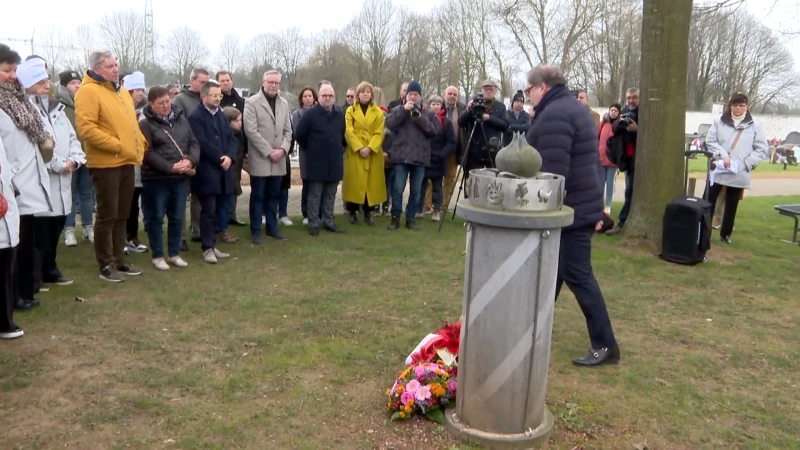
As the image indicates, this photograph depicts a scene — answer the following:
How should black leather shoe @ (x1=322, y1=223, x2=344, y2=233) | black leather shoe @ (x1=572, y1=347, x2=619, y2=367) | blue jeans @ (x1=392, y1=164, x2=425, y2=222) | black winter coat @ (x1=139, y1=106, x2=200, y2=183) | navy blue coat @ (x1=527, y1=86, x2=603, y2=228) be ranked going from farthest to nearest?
blue jeans @ (x1=392, y1=164, x2=425, y2=222) → black leather shoe @ (x1=322, y1=223, x2=344, y2=233) → black winter coat @ (x1=139, y1=106, x2=200, y2=183) → black leather shoe @ (x1=572, y1=347, x2=619, y2=367) → navy blue coat @ (x1=527, y1=86, x2=603, y2=228)

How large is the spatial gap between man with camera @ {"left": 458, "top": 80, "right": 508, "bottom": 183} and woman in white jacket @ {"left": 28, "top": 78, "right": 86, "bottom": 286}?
493cm

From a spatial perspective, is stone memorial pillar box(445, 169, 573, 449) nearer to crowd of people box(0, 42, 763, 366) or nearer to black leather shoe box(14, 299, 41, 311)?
crowd of people box(0, 42, 763, 366)

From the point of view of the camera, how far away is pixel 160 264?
22.3 ft

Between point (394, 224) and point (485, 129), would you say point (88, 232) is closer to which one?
point (394, 224)

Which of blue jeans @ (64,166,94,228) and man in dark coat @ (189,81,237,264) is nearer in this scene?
man in dark coat @ (189,81,237,264)

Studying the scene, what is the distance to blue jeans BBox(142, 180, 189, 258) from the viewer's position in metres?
6.73

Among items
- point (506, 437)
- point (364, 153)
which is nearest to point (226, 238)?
point (364, 153)

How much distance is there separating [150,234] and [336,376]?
11.0 feet

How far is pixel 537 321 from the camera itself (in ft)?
11.0

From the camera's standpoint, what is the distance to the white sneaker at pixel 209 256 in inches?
281

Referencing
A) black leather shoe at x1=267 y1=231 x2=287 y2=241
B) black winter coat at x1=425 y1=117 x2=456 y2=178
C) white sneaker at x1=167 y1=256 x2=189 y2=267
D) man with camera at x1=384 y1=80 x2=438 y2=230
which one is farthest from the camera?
black winter coat at x1=425 y1=117 x2=456 y2=178

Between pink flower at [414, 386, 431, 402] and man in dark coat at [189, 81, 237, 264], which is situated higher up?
man in dark coat at [189, 81, 237, 264]

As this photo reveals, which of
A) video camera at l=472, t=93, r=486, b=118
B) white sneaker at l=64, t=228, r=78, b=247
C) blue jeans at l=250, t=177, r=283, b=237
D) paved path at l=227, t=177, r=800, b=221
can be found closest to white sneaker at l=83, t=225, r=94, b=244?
white sneaker at l=64, t=228, r=78, b=247

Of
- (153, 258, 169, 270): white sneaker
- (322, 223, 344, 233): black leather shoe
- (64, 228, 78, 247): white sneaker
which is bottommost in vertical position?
(153, 258, 169, 270): white sneaker
